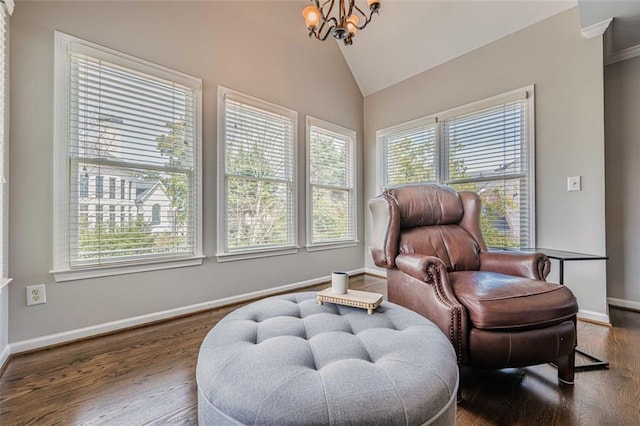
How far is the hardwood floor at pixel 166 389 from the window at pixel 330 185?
6.62 feet

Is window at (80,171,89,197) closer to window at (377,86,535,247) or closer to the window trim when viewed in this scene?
the window trim

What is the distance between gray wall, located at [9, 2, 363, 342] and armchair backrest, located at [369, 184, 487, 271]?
147 centimetres

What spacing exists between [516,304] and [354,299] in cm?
76

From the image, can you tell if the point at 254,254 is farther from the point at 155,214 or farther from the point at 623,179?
the point at 623,179

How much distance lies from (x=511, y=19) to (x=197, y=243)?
3709mm

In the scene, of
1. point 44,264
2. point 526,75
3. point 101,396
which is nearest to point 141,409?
point 101,396

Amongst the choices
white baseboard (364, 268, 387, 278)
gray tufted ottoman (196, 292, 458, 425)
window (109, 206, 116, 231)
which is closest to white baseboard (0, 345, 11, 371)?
window (109, 206, 116, 231)

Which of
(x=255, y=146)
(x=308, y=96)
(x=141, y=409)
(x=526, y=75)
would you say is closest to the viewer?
(x=141, y=409)

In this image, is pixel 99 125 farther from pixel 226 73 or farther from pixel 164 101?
pixel 226 73

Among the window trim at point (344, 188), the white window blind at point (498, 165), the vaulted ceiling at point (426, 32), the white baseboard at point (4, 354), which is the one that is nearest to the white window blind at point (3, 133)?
the white baseboard at point (4, 354)

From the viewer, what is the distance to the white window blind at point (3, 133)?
62.6 inches

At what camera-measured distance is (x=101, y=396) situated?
135 cm

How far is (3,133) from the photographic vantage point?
5.35 ft

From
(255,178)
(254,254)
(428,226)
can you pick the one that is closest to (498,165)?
(428,226)
